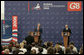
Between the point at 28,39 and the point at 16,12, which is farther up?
the point at 16,12

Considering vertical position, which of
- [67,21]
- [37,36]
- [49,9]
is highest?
[49,9]

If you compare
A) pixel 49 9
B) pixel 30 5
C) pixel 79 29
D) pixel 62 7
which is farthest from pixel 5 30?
pixel 79 29

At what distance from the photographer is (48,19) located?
12.1 m

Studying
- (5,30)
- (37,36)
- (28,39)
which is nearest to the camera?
(28,39)

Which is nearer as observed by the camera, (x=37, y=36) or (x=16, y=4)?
(x=37, y=36)

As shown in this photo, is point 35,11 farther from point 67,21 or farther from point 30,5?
point 67,21

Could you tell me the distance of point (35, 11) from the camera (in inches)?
476

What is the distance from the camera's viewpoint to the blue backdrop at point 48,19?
39.5ft

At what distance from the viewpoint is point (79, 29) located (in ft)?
39.7

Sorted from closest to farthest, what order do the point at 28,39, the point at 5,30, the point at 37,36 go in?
the point at 28,39 → the point at 37,36 → the point at 5,30

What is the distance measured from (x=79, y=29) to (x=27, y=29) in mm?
3428

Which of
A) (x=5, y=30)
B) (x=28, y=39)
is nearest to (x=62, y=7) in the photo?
(x=5, y=30)

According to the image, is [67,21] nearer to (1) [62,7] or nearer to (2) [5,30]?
(1) [62,7]

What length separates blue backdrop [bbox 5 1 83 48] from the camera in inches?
474
